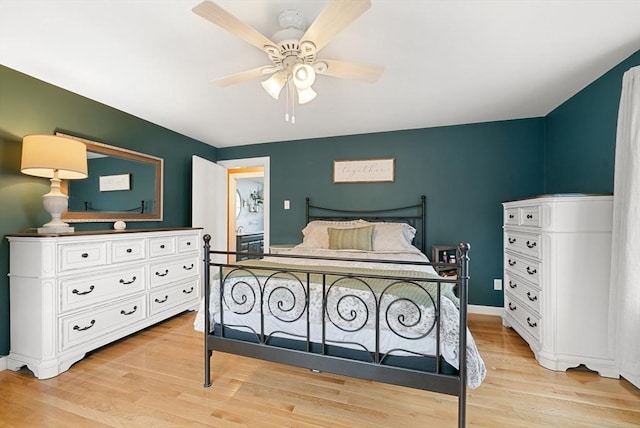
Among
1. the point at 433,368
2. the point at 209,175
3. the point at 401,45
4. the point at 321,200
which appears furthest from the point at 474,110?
the point at 209,175

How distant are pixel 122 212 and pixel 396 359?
3.04 m

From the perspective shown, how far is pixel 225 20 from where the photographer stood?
1.34 m

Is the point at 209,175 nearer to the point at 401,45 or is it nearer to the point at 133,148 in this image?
the point at 133,148

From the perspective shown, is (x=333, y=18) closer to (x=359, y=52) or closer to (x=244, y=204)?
(x=359, y=52)

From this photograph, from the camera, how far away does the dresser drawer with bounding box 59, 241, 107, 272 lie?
2131mm

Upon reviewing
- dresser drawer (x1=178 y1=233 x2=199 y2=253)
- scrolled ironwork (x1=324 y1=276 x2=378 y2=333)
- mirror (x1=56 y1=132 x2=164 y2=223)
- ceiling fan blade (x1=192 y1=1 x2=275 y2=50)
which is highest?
ceiling fan blade (x1=192 y1=1 x2=275 y2=50)

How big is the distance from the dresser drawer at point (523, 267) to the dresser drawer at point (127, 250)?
11.5 feet

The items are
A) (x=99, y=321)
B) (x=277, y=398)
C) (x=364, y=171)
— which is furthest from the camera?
(x=364, y=171)

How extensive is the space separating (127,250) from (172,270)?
58 centimetres

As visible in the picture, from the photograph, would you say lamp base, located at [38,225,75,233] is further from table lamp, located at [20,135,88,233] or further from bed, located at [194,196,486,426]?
bed, located at [194,196,486,426]

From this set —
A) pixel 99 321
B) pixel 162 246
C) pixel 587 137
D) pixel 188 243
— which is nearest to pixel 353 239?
pixel 188 243

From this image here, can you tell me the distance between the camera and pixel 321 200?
405 centimetres

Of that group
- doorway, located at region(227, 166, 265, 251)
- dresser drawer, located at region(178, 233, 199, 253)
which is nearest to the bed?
dresser drawer, located at region(178, 233, 199, 253)

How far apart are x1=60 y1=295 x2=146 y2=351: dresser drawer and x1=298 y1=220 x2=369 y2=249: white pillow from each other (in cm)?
174
